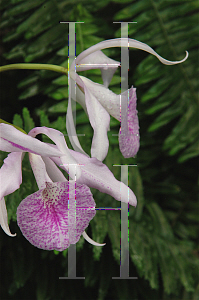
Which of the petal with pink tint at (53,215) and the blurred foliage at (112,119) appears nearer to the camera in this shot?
the petal with pink tint at (53,215)

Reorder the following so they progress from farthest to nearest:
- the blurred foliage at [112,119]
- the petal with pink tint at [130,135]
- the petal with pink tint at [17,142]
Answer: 1. the blurred foliage at [112,119]
2. the petal with pink tint at [130,135]
3. the petal with pink tint at [17,142]

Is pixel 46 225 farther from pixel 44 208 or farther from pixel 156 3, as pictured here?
pixel 156 3

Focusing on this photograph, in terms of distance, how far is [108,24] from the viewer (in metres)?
0.89

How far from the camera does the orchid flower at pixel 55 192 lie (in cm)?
33

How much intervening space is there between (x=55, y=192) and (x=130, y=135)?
141mm

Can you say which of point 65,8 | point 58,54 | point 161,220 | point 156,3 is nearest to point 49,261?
point 161,220

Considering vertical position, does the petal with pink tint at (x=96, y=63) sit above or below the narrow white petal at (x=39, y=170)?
above

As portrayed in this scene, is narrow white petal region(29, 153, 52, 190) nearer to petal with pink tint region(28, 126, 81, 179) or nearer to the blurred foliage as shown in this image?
petal with pink tint region(28, 126, 81, 179)

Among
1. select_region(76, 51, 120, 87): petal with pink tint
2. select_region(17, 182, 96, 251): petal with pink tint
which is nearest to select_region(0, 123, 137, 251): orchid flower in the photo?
select_region(17, 182, 96, 251): petal with pink tint

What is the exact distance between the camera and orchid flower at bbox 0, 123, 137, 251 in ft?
1.09

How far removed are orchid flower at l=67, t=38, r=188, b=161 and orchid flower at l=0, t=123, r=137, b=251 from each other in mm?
33

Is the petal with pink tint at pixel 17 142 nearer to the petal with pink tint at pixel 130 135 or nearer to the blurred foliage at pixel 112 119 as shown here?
the petal with pink tint at pixel 130 135

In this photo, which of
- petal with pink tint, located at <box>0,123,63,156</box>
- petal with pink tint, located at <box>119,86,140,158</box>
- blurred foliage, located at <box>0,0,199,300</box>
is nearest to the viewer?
petal with pink tint, located at <box>0,123,63,156</box>

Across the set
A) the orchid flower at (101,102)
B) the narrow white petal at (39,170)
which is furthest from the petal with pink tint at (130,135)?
the narrow white petal at (39,170)
